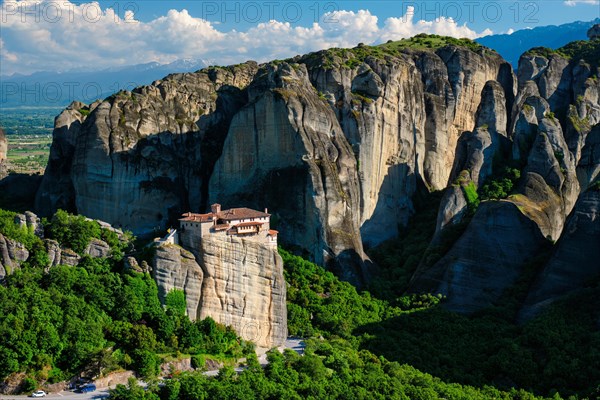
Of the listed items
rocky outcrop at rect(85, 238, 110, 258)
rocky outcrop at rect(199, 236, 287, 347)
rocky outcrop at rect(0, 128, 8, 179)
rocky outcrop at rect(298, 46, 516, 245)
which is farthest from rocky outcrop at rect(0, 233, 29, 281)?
rocky outcrop at rect(298, 46, 516, 245)

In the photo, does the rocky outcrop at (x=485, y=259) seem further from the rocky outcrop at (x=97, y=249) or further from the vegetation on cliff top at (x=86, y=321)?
the rocky outcrop at (x=97, y=249)

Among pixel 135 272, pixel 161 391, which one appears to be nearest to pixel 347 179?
pixel 135 272

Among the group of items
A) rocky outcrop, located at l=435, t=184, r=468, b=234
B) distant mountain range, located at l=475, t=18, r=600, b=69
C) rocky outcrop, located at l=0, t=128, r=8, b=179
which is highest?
distant mountain range, located at l=475, t=18, r=600, b=69

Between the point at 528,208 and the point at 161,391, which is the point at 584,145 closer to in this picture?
the point at 528,208

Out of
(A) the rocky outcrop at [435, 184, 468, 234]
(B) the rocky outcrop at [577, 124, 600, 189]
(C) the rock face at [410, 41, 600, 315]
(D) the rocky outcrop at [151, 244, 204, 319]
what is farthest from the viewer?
(B) the rocky outcrop at [577, 124, 600, 189]

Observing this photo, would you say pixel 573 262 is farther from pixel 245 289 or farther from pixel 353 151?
pixel 245 289

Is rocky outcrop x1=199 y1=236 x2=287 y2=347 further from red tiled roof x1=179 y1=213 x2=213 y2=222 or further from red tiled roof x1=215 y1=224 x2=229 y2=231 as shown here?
red tiled roof x1=179 y1=213 x2=213 y2=222

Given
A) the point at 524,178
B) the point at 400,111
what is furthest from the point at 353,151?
the point at 524,178
